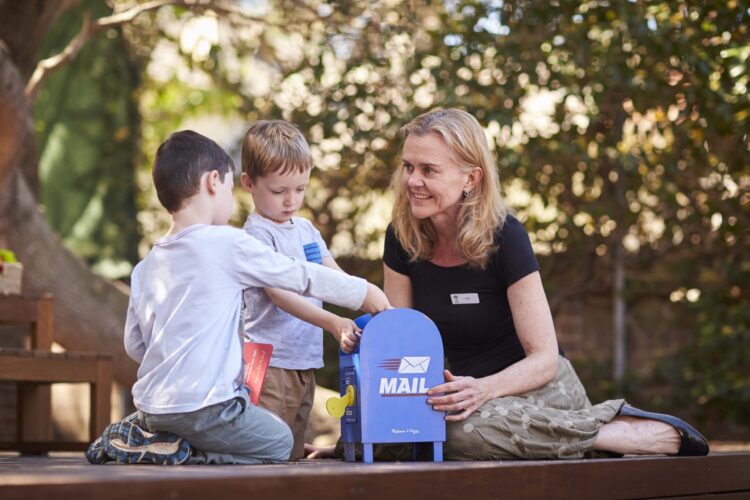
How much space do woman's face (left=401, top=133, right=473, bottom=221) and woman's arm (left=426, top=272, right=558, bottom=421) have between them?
0.36 meters

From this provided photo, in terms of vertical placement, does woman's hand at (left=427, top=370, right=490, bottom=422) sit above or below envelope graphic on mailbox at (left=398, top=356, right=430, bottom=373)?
below

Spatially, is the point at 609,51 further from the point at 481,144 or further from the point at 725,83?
the point at 481,144

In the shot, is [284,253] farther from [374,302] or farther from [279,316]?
[374,302]

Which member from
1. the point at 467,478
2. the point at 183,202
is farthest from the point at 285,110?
the point at 467,478

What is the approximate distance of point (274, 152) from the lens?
3100mm

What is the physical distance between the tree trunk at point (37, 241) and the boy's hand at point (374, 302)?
3.48m

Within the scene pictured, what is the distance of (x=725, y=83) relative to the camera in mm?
5660

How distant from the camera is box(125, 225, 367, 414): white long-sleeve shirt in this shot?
2699mm

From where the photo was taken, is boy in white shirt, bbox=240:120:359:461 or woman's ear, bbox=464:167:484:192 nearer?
boy in white shirt, bbox=240:120:359:461

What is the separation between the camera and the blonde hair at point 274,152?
122 inches

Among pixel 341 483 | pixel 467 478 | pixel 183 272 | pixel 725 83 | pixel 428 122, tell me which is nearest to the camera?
pixel 341 483

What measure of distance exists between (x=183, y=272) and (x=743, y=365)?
18.5ft

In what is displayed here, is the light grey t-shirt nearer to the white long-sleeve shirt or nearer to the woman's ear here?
the white long-sleeve shirt

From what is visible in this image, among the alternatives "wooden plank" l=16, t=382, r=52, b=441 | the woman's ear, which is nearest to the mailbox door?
the woman's ear
